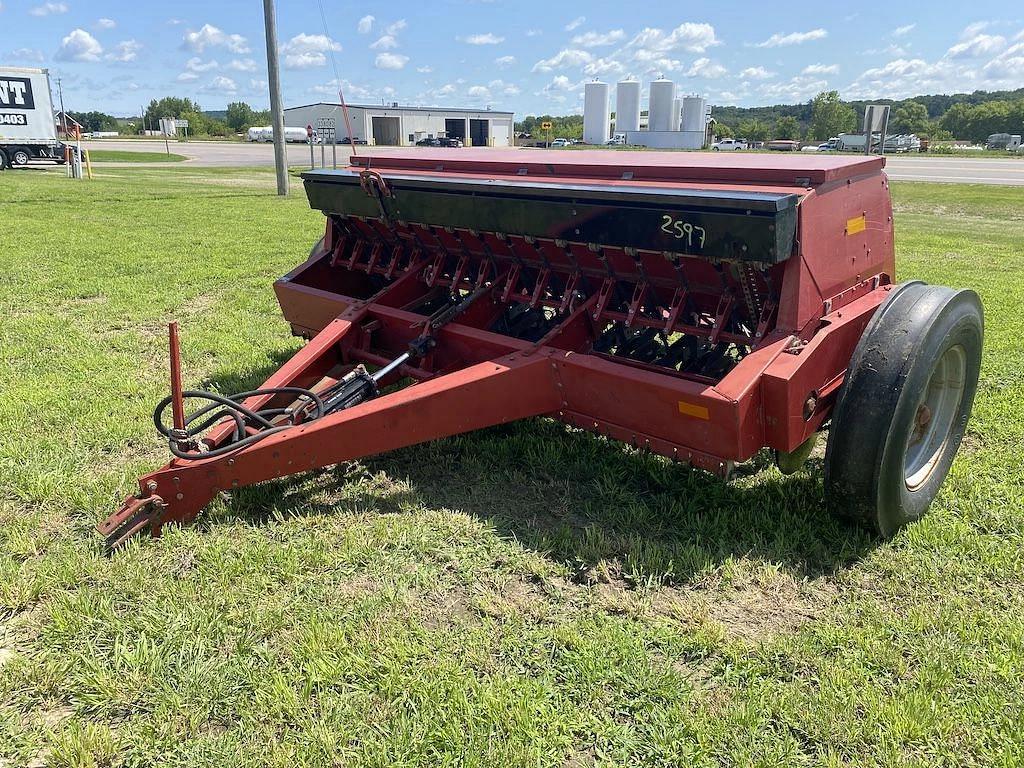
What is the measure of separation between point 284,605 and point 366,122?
2549 inches

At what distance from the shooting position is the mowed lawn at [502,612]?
2.15 metres

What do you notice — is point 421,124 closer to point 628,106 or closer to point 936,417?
point 628,106

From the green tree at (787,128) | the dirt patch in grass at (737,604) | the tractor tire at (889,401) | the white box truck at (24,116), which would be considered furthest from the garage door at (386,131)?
the dirt patch in grass at (737,604)

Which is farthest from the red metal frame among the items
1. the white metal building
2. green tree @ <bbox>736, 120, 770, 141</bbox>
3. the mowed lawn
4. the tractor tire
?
green tree @ <bbox>736, 120, 770, 141</bbox>

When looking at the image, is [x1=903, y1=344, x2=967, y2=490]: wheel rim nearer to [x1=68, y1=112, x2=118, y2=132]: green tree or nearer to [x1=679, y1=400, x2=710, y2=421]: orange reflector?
[x1=679, y1=400, x2=710, y2=421]: orange reflector

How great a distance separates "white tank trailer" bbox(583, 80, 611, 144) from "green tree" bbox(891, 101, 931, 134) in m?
33.7

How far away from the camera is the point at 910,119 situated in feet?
306

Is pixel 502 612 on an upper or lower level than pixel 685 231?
lower

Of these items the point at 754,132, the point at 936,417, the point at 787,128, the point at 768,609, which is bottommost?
the point at 768,609

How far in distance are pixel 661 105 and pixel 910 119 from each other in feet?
122

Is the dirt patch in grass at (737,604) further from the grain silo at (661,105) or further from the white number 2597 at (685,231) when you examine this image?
the grain silo at (661,105)

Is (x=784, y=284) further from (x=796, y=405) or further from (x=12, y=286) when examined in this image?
(x=12, y=286)

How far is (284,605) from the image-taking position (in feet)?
8.73

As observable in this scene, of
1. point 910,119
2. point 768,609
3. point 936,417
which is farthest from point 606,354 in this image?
point 910,119
